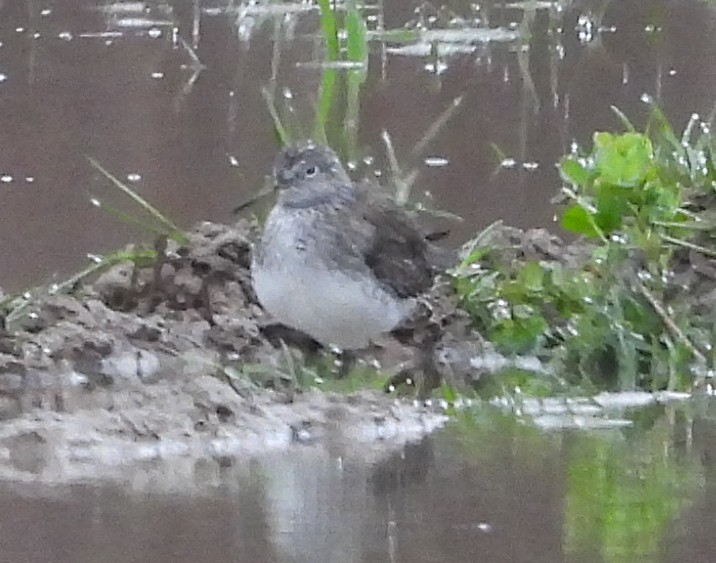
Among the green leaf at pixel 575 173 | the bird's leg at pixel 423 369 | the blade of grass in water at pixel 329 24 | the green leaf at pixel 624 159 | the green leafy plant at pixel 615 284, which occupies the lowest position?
the bird's leg at pixel 423 369

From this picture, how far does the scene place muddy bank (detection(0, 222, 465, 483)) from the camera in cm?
240

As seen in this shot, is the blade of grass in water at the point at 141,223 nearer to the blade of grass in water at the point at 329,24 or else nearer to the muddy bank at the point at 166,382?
the muddy bank at the point at 166,382

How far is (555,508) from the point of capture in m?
2.03

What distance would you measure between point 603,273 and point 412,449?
99 centimetres

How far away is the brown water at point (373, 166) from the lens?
6.27 feet

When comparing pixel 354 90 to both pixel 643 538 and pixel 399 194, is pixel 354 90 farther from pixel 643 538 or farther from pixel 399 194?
pixel 643 538

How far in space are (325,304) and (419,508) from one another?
1404mm

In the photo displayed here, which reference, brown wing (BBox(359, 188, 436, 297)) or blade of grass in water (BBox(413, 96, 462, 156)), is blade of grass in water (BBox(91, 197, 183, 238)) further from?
blade of grass in water (BBox(413, 96, 462, 156))

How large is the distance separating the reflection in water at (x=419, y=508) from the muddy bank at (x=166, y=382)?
0.39ft

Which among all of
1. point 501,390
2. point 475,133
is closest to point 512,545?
point 501,390

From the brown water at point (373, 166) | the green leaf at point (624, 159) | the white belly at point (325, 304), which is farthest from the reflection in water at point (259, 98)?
the green leaf at point (624, 159)

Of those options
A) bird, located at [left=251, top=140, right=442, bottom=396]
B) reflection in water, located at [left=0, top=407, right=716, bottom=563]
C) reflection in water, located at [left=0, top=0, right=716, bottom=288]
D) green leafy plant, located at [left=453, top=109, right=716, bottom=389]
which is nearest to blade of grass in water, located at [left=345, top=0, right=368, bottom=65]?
reflection in water, located at [left=0, top=0, right=716, bottom=288]

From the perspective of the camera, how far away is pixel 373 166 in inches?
177

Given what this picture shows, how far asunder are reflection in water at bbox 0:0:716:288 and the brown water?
0.01 meters
